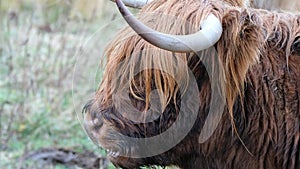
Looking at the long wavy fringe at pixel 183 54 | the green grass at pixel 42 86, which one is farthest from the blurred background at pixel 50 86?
the long wavy fringe at pixel 183 54

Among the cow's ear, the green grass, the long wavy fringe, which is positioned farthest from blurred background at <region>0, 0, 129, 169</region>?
the cow's ear

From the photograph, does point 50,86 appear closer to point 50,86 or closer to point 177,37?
point 50,86

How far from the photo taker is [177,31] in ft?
10.1

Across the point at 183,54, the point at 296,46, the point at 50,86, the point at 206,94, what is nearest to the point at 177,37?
the point at 183,54

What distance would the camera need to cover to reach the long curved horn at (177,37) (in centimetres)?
271

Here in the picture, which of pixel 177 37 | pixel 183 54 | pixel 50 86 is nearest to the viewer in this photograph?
pixel 177 37

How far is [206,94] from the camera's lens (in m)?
3.11

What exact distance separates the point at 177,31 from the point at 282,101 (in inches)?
19.5

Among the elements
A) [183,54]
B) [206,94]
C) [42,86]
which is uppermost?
[183,54]

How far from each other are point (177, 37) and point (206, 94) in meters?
0.38

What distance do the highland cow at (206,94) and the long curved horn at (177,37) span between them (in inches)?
3.7

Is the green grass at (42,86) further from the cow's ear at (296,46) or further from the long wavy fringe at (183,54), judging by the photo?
the cow's ear at (296,46)

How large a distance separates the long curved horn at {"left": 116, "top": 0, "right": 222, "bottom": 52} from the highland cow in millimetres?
93

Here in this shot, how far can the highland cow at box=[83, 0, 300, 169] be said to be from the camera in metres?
3.05
